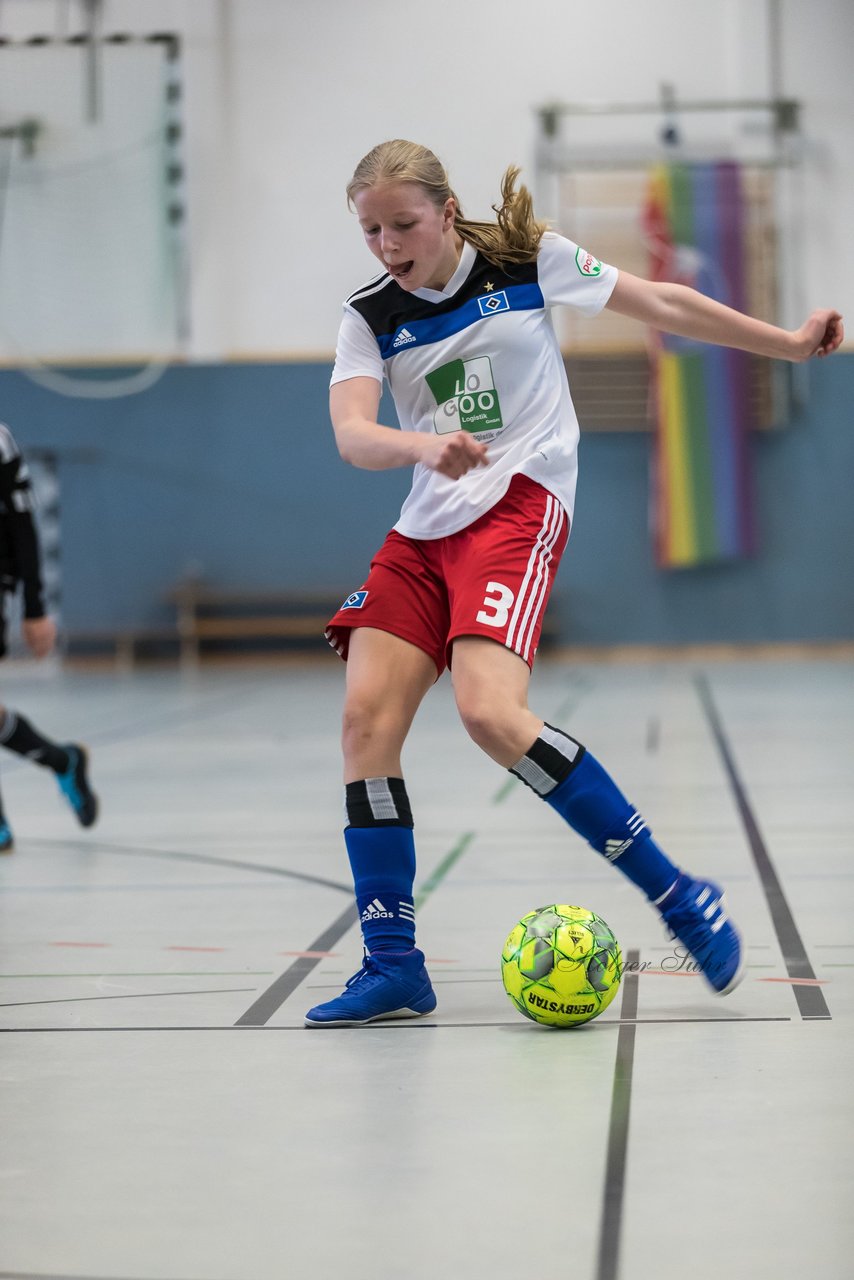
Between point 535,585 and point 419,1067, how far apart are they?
2.99ft

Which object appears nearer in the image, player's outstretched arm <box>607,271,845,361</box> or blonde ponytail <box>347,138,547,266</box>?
blonde ponytail <box>347,138,547,266</box>

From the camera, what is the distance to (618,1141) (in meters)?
2.20

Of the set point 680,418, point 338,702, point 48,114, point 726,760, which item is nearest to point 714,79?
point 680,418

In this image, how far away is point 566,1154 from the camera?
215 centimetres

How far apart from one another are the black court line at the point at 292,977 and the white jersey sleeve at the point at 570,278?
1467 millimetres

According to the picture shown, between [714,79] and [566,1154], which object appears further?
[714,79]

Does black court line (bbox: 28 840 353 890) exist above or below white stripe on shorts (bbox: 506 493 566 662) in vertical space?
below

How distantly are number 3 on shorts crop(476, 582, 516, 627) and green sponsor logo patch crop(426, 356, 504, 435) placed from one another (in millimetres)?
328

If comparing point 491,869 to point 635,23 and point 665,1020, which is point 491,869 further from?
point 635,23

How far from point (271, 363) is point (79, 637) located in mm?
3234

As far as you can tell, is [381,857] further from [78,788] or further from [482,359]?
[78,788]

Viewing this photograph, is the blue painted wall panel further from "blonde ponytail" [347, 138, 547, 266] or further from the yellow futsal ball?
the yellow futsal ball

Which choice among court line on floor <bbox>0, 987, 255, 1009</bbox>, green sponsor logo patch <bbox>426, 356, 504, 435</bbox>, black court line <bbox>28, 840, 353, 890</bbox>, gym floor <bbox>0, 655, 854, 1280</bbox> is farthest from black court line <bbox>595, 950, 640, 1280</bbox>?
black court line <bbox>28, 840, 353, 890</bbox>

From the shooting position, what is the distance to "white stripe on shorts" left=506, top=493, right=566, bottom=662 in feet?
9.67
